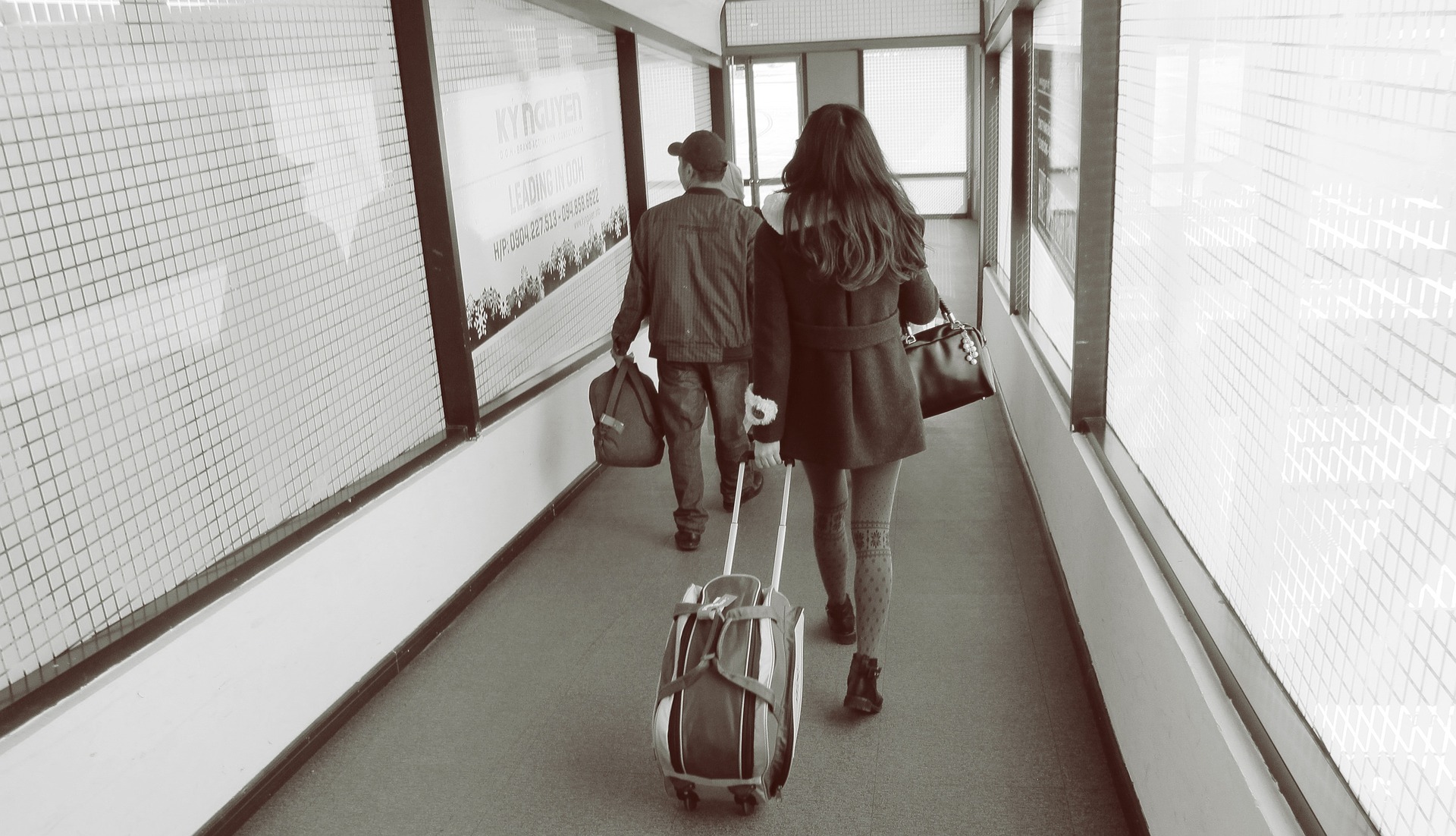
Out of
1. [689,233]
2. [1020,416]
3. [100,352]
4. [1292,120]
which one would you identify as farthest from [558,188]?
[1292,120]

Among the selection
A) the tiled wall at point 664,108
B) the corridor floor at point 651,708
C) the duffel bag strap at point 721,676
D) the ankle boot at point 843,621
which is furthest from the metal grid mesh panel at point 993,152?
the duffel bag strap at point 721,676

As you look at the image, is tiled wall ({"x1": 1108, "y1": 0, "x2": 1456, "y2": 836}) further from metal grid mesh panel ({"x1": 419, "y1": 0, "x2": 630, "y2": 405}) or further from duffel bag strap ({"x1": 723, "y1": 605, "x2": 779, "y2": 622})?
metal grid mesh panel ({"x1": 419, "y1": 0, "x2": 630, "y2": 405})

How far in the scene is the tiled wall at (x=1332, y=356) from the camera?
1074 mm

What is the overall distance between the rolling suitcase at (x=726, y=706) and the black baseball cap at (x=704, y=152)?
1916 mm

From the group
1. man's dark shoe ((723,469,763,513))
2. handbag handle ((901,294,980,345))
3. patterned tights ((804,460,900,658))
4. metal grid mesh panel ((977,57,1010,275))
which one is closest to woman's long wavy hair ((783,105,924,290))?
handbag handle ((901,294,980,345))

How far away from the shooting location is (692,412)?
4090 mm

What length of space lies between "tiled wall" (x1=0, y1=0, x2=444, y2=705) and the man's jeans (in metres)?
1.11

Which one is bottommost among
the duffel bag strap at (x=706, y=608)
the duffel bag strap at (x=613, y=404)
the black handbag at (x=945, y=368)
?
the duffel bag strap at (x=706, y=608)

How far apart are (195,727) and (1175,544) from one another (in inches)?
85.8

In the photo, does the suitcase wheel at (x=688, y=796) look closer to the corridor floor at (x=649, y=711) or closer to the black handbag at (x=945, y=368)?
the corridor floor at (x=649, y=711)

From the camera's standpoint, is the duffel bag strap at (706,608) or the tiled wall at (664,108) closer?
the duffel bag strap at (706,608)

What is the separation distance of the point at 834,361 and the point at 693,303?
141 centimetres

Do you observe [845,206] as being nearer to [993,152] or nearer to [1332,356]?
[1332,356]

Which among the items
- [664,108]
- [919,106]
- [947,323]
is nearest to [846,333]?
[947,323]
